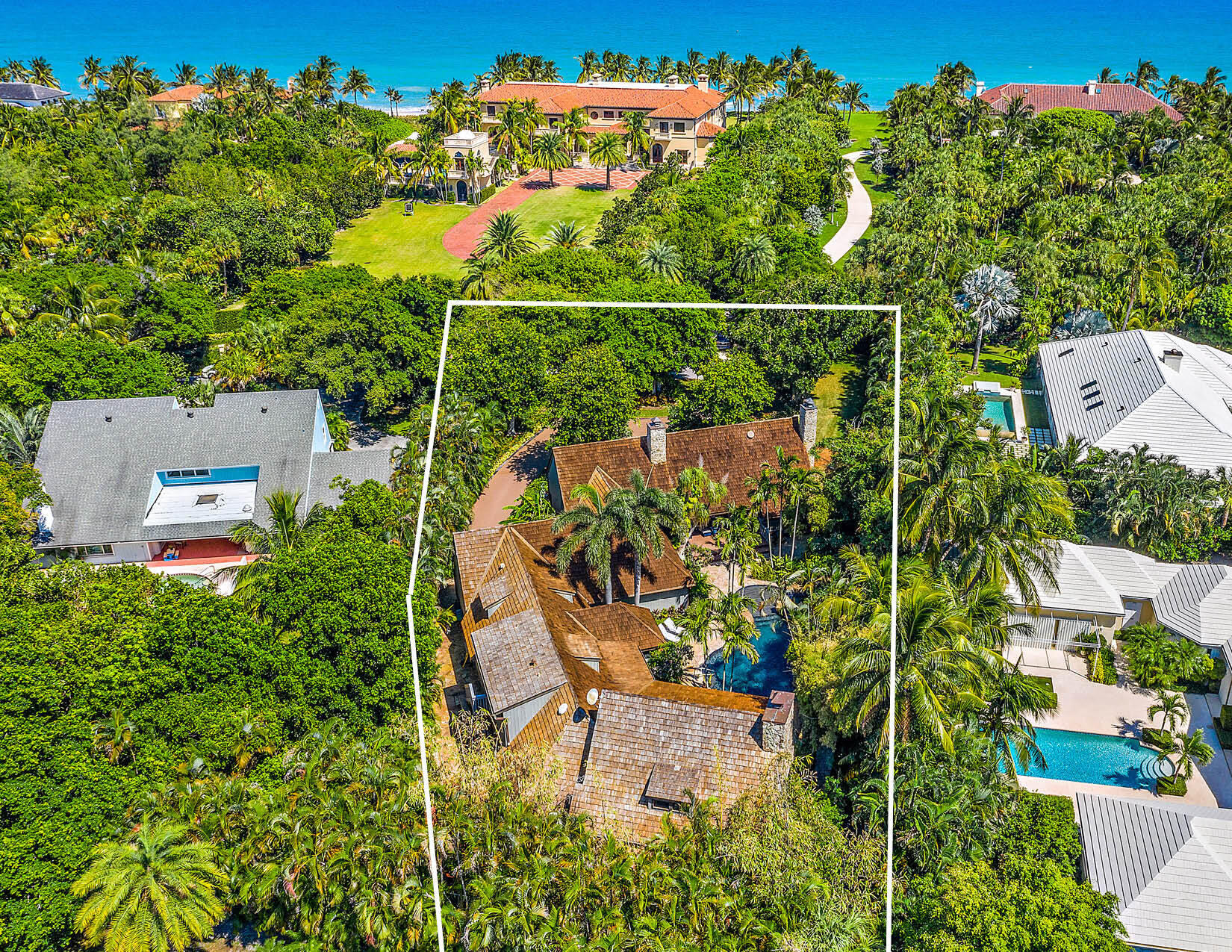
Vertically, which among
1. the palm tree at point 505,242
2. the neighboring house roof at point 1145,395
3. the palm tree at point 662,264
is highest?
the palm tree at point 505,242

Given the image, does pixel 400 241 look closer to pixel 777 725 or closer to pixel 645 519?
pixel 645 519

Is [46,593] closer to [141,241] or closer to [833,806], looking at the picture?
[833,806]

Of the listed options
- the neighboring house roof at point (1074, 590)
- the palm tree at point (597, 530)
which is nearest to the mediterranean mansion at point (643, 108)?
the palm tree at point (597, 530)

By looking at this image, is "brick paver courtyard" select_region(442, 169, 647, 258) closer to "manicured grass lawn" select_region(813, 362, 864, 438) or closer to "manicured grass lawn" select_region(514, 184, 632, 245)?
"manicured grass lawn" select_region(514, 184, 632, 245)

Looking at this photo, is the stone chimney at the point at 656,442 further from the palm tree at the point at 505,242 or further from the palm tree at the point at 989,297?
the palm tree at the point at 505,242

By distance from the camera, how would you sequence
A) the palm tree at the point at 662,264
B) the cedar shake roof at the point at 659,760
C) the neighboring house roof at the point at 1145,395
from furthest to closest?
1. the palm tree at the point at 662,264
2. the neighboring house roof at the point at 1145,395
3. the cedar shake roof at the point at 659,760
